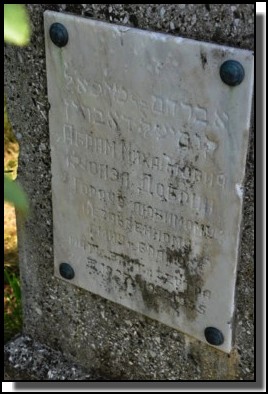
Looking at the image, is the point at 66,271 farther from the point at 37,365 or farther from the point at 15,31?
the point at 15,31

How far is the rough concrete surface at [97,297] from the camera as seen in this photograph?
1574mm

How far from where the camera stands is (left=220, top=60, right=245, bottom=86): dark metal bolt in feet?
4.85

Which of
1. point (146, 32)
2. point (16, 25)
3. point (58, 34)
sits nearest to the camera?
point (16, 25)

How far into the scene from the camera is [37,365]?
229cm

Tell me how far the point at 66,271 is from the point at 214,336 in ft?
1.60

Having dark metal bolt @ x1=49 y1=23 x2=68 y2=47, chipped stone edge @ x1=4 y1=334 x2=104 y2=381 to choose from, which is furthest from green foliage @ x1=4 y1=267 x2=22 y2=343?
dark metal bolt @ x1=49 y1=23 x2=68 y2=47

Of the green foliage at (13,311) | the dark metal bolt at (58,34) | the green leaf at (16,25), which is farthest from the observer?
the green foliage at (13,311)

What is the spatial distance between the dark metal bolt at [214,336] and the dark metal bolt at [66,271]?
0.44 meters

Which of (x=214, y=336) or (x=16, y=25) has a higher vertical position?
(x=16, y=25)

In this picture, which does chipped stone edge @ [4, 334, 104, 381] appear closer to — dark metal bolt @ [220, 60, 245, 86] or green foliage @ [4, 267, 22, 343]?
green foliage @ [4, 267, 22, 343]

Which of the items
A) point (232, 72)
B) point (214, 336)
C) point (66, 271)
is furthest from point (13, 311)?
point (232, 72)

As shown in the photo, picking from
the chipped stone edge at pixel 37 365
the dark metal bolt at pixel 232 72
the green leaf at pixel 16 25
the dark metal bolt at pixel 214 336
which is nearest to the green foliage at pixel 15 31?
the green leaf at pixel 16 25

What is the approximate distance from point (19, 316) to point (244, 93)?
1.35 meters

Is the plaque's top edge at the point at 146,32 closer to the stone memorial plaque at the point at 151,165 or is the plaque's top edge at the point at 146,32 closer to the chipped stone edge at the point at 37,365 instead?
the stone memorial plaque at the point at 151,165
